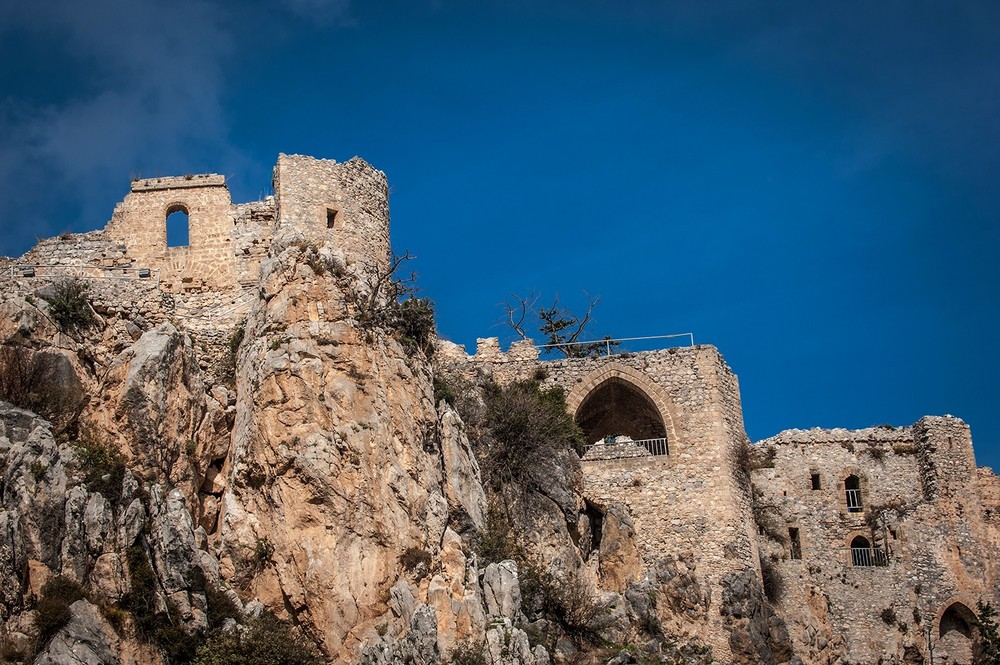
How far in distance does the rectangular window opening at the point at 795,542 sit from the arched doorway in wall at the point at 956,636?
399 centimetres

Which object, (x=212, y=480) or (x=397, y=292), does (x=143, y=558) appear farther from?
(x=397, y=292)

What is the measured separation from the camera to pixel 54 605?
22156 mm

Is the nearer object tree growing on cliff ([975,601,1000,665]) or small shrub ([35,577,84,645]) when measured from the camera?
small shrub ([35,577,84,645])

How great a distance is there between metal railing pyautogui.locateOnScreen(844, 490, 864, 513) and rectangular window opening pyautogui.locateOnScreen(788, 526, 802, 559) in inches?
74.8

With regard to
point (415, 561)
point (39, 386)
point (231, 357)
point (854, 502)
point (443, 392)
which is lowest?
point (415, 561)

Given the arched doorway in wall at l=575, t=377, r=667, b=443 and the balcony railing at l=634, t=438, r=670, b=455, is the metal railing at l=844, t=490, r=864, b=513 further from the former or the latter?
the balcony railing at l=634, t=438, r=670, b=455

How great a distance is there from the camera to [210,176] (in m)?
31.0

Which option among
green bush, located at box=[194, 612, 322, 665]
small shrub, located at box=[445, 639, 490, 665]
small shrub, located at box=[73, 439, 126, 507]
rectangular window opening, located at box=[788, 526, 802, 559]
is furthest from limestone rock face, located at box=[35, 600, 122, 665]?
rectangular window opening, located at box=[788, 526, 802, 559]

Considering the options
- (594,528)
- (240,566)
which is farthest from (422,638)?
(594,528)

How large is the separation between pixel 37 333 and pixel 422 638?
9529 millimetres

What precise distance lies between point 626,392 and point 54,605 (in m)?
17.0

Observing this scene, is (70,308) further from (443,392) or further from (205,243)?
(443,392)

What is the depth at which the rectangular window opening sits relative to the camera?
36.1m

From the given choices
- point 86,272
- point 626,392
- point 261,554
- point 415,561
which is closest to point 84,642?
point 261,554
